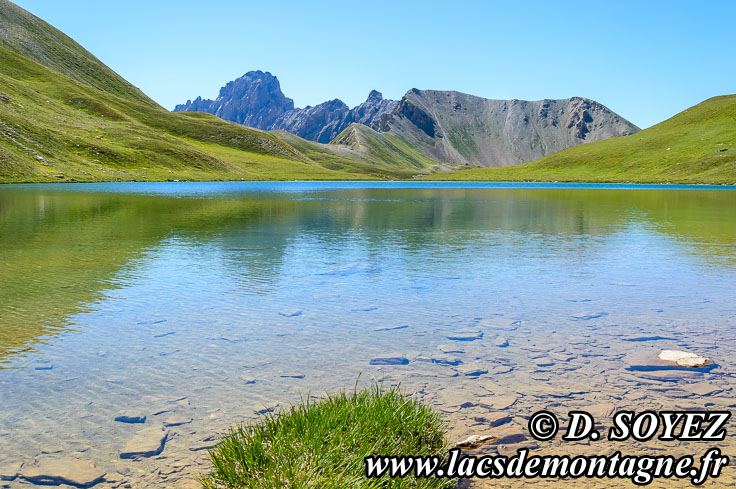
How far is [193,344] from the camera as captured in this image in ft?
44.6

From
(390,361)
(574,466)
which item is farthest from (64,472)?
(574,466)

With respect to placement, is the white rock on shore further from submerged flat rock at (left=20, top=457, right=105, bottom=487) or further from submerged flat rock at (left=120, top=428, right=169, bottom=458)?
submerged flat rock at (left=20, top=457, right=105, bottom=487)

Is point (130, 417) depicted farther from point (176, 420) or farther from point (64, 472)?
point (64, 472)

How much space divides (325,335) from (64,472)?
775cm

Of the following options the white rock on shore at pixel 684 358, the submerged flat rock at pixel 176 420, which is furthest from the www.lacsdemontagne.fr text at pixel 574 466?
the white rock on shore at pixel 684 358

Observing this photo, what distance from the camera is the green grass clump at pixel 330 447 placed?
623cm

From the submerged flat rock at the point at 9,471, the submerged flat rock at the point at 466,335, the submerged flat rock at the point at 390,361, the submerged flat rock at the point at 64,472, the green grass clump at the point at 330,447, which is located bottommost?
the submerged flat rock at the point at 64,472

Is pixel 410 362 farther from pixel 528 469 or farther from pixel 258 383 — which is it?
pixel 528 469

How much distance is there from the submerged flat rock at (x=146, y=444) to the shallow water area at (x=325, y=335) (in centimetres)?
13

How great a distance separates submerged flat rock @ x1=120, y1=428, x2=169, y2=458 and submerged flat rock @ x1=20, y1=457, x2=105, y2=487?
52 cm

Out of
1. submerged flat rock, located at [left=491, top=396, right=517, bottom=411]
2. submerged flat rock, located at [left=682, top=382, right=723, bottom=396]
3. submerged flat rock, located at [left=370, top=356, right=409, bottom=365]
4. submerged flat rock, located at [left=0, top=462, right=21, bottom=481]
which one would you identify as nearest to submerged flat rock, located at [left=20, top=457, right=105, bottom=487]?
submerged flat rock, located at [left=0, top=462, right=21, bottom=481]

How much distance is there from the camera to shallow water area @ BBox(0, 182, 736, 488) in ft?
29.9

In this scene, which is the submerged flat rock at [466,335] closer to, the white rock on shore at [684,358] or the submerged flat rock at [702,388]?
the white rock on shore at [684,358]

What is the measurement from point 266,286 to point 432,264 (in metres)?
9.35
